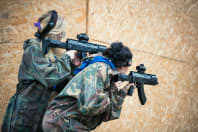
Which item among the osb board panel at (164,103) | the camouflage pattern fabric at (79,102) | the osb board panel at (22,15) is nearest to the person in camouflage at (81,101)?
the camouflage pattern fabric at (79,102)

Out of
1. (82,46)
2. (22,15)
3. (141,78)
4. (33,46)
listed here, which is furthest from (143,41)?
(33,46)

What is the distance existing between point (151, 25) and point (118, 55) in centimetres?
273

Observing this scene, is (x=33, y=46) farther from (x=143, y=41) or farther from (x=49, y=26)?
(x=143, y=41)

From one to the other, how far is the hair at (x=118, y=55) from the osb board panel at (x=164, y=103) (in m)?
1.95

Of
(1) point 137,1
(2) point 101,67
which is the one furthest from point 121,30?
(2) point 101,67

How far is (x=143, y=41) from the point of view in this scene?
4.12 metres

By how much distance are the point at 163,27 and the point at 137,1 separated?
97 cm

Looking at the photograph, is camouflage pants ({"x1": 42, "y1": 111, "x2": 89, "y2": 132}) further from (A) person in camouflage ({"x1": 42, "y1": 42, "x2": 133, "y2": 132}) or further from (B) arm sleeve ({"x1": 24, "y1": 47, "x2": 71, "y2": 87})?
(B) arm sleeve ({"x1": 24, "y1": 47, "x2": 71, "y2": 87})

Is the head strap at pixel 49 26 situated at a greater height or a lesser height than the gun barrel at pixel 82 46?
greater

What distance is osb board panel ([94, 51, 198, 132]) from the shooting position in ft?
12.9

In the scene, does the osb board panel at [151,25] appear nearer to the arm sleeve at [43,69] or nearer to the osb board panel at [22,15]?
the osb board panel at [22,15]

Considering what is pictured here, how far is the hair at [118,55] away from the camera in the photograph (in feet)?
5.96

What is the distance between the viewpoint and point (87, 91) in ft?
5.18

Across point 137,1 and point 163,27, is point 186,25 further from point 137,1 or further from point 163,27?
point 137,1
